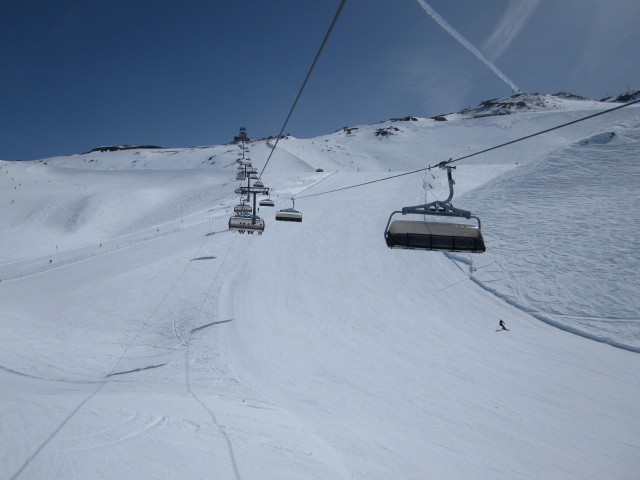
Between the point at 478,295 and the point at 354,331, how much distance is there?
790 centimetres

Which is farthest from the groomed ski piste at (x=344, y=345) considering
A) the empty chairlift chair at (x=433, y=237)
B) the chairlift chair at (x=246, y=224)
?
the empty chairlift chair at (x=433, y=237)

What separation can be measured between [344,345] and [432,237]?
975 cm

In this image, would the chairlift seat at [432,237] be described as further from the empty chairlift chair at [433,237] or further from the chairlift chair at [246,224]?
the chairlift chair at [246,224]

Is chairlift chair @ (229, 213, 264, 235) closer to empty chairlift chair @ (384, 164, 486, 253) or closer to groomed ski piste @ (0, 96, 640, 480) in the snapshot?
groomed ski piste @ (0, 96, 640, 480)

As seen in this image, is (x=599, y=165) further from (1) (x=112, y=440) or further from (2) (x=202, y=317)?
(1) (x=112, y=440)

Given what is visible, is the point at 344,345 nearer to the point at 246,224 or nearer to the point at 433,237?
the point at 246,224

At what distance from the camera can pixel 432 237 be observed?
8109mm

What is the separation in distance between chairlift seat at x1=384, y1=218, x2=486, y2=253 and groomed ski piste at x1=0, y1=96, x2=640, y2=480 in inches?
225

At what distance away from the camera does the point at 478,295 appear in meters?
20.2

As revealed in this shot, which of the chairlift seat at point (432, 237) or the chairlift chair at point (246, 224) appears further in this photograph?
the chairlift chair at point (246, 224)

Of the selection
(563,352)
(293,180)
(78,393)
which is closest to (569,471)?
(563,352)

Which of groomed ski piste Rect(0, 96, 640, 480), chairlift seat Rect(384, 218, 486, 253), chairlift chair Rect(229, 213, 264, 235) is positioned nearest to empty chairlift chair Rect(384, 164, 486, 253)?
chairlift seat Rect(384, 218, 486, 253)

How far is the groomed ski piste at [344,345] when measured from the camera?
9156 millimetres

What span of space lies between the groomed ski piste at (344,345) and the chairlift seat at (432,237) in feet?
18.8
